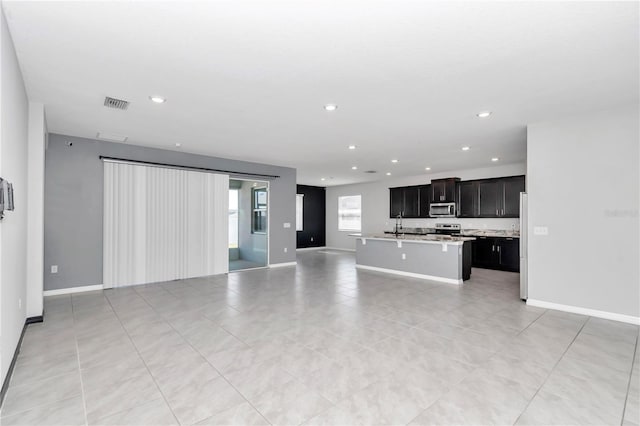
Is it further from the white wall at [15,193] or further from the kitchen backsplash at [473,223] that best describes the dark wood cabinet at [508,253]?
the white wall at [15,193]

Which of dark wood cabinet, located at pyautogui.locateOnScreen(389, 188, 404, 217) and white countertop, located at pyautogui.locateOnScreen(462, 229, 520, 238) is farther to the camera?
dark wood cabinet, located at pyautogui.locateOnScreen(389, 188, 404, 217)

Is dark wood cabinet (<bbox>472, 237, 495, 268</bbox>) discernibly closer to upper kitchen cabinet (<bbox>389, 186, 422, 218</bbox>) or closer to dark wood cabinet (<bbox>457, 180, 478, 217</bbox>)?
dark wood cabinet (<bbox>457, 180, 478, 217</bbox>)

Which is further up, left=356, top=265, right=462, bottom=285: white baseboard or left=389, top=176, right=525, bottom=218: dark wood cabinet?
left=389, top=176, right=525, bottom=218: dark wood cabinet

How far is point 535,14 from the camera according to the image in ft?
6.75

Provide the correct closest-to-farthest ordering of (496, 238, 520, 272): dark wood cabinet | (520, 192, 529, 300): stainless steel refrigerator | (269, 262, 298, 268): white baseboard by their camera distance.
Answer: (520, 192, 529, 300): stainless steel refrigerator, (496, 238, 520, 272): dark wood cabinet, (269, 262, 298, 268): white baseboard

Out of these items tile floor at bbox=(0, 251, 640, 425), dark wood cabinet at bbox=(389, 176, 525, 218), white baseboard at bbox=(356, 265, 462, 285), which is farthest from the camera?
dark wood cabinet at bbox=(389, 176, 525, 218)

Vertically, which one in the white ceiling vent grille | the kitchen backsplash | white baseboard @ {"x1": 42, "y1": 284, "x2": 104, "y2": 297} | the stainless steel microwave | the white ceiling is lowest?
white baseboard @ {"x1": 42, "y1": 284, "x2": 104, "y2": 297}

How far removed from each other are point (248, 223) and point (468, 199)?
6.01 metres

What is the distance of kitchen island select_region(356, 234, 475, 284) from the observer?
6.01m

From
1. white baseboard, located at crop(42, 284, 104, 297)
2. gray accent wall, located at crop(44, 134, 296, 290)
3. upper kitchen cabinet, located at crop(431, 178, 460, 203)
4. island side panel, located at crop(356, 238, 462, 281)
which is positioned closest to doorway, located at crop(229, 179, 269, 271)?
island side panel, located at crop(356, 238, 462, 281)

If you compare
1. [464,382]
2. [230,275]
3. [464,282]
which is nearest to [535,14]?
[464,382]

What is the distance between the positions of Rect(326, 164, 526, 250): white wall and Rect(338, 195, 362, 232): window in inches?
6.7

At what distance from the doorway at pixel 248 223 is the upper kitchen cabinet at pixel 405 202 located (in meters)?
4.57

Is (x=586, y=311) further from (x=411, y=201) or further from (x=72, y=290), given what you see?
(x=72, y=290)
